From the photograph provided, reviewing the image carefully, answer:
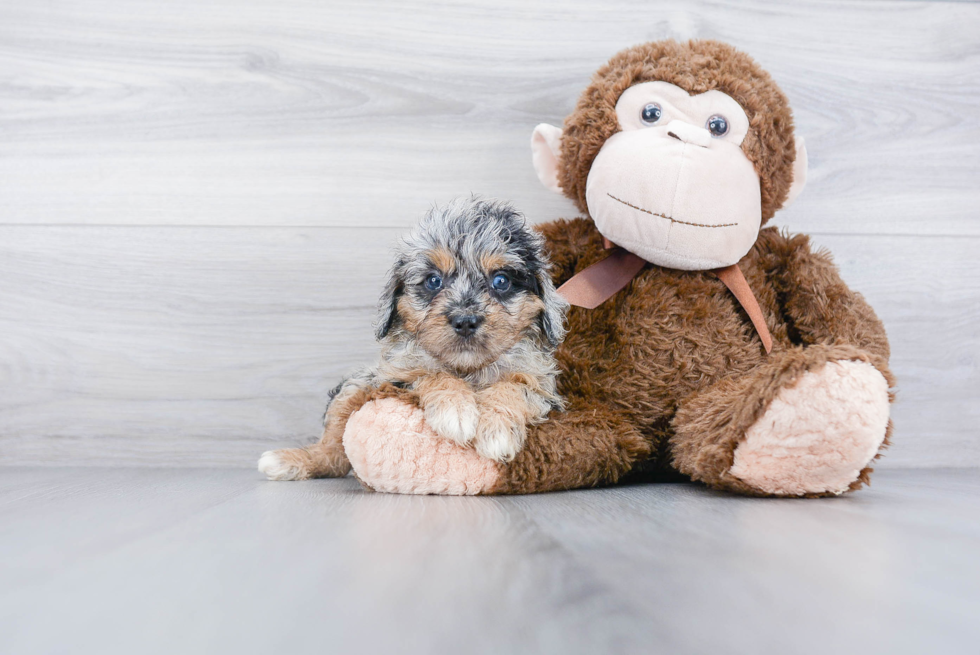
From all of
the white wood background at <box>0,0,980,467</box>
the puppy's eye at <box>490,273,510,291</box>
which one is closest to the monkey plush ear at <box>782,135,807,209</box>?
the white wood background at <box>0,0,980,467</box>

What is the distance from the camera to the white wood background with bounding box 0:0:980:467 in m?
1.68

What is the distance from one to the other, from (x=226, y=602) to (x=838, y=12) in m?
1.93

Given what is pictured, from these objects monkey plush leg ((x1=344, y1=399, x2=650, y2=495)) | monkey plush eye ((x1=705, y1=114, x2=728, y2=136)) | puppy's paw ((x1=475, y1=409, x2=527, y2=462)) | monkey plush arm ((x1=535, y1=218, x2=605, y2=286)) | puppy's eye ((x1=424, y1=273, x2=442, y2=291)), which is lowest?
monkey plush leg ((x1=344, y1=399, x2=650, y2=495))

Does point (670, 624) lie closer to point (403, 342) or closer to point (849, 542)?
point (849, 542)

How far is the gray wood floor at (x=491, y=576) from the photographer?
1.74ft

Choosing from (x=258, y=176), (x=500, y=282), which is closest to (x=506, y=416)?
(x=500, y=282)

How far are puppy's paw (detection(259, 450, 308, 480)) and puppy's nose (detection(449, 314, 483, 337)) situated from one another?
509 millimetres

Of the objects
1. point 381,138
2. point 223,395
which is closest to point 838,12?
point 381,138

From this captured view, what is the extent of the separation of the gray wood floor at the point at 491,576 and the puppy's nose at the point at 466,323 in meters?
0.28

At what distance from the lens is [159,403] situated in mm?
1691

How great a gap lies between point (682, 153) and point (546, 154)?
338 mm

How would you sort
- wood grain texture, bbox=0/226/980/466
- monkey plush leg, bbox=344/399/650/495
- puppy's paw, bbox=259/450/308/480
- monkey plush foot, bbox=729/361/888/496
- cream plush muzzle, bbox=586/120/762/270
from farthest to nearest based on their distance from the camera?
1. wood grain texture, bbox=0/226/980/466
2. puppy's paw, bbox=259/450/308/480
3. cream plush muzzle, bbox=586/120/762/270
4. monkey plush leg, bbox=344/399/650/495
5. monkey plush foot, bbox=729/361/888/496

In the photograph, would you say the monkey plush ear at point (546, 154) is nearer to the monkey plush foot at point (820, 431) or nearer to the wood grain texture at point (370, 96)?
the wood grain texture at point (370, 96)

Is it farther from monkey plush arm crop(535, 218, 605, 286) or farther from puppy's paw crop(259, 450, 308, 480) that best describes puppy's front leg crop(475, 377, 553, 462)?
puppy's paw crop(259, 450, 308, 480)
